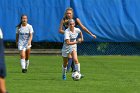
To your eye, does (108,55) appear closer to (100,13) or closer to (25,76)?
(100,13)

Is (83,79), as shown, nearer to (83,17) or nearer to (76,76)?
(76,76)

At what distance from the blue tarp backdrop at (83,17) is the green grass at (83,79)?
2.65 m

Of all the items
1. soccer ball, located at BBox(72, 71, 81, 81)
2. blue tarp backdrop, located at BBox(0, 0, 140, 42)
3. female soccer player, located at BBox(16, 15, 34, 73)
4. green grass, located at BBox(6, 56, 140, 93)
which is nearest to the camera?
green grass, located at BBox(6, 56, 140, 93)

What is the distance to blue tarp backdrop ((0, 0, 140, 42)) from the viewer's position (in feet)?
86.2

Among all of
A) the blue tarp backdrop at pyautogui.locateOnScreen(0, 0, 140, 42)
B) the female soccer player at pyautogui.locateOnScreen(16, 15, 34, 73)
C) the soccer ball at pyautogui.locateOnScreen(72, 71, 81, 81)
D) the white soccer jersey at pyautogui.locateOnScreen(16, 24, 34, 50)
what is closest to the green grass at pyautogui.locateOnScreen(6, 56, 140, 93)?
the soccer ball at pyautogui.locateOnScreen(72, 71, 81, 81)

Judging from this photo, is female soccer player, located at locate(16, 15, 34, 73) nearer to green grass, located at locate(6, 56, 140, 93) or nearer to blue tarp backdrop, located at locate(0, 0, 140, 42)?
green grass, located at locate(6, 56, 140, 93)

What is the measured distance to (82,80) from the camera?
611 inches

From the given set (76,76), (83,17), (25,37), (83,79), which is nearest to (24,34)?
(25,37)

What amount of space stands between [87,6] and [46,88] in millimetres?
13314

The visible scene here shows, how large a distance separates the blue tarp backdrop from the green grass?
2650 millimetres

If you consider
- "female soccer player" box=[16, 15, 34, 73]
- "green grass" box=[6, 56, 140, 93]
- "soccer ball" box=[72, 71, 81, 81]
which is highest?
"female soccer player" box=[16, 15, 34, 73]

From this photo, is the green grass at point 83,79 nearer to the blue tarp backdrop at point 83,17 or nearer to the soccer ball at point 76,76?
the soccer ball at point 76,76

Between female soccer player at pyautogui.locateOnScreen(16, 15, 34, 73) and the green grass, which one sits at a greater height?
female soccer player at pyautogui.locateOnScreen(16, 15, 34, 73)

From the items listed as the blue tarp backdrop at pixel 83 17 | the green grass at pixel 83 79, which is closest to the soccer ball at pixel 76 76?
the green grass at pixel 83 79
